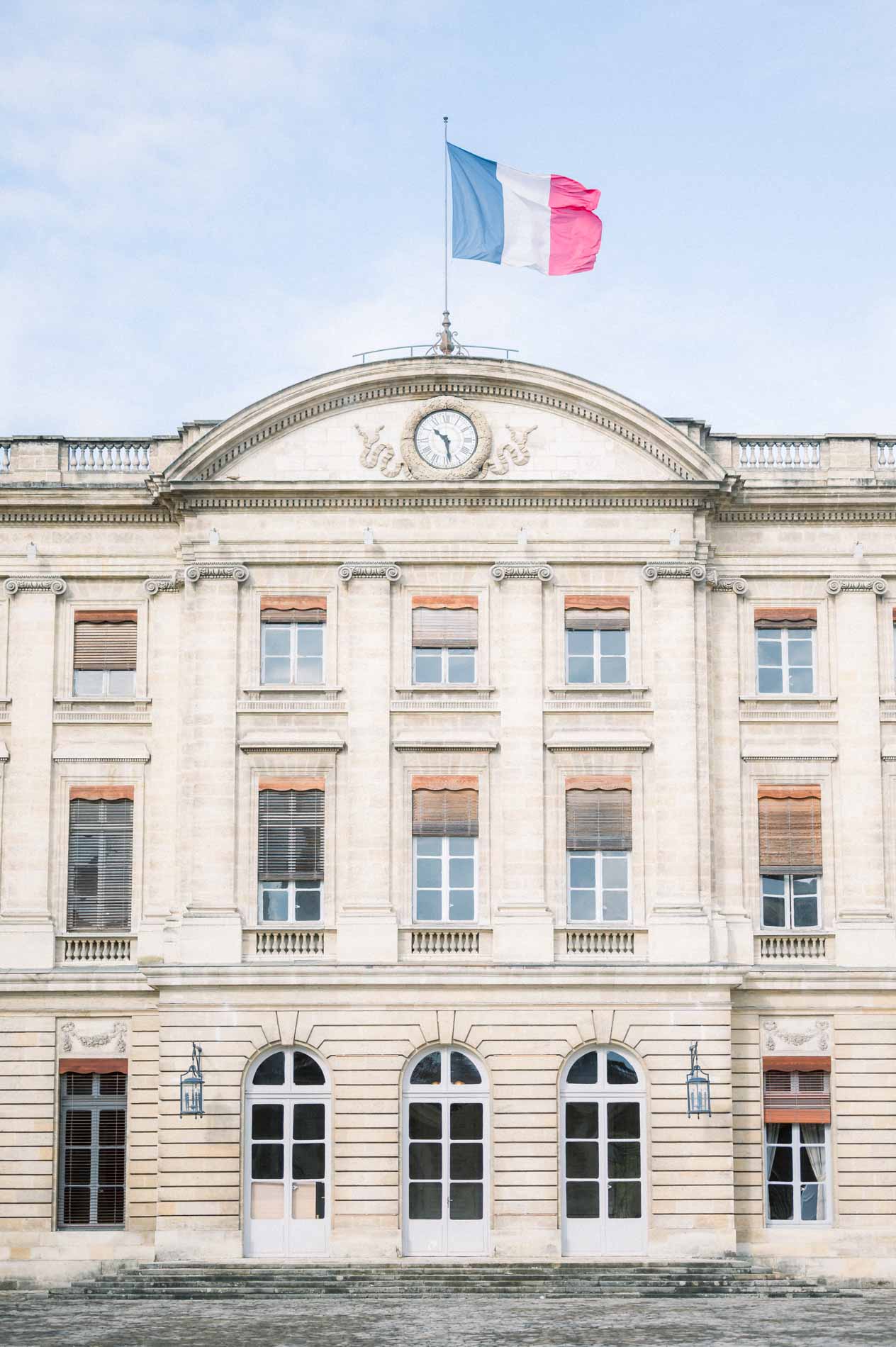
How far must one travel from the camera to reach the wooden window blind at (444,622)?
116 feet

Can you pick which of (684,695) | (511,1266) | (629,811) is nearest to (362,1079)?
(511,1266)

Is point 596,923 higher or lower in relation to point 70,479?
lower

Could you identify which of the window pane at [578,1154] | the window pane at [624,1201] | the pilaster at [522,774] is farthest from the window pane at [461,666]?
the window pane at [624,1201]

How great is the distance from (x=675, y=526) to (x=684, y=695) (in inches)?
121

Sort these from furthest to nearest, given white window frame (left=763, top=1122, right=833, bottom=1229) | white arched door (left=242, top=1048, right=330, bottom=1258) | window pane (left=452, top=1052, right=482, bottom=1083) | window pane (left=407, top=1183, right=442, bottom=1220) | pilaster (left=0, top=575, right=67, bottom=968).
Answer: pilaster (left=0, top=575, right=67, bottom=968) < white window frame (left=763, top=1122, right=833, bottom=1229) < window pane (left=452, top=1052, right=482, bottom=1083) < window pane (left=407, top=1183, right=442, bottom=1220) < white arched door (left=242, top=1048, right=330, bottom=1258)

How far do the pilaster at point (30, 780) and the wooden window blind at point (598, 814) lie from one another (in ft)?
30.2

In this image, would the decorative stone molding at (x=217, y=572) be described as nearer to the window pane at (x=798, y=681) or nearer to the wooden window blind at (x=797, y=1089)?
the window pane at (x=798, y=681)

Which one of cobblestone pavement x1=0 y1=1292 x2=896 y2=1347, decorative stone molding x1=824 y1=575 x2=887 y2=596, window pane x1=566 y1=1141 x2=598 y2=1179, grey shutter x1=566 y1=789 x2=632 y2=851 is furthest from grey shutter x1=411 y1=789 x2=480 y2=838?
cobblestone pavement x1=0 y1=1292 x2=896 y2=1347

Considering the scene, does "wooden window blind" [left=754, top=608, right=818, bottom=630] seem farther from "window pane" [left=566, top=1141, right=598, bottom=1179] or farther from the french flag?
"window pane" [left=566, top=1141, right=598, bottom=1179]

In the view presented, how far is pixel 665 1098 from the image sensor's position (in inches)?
1319

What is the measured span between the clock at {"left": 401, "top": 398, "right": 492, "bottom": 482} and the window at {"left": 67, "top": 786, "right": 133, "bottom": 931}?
782cm

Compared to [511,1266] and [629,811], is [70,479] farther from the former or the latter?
[511,1266]

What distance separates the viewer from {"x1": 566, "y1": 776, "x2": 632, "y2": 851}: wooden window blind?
34625mm

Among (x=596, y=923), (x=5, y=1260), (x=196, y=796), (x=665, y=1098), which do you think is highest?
(x=196, y=796)
